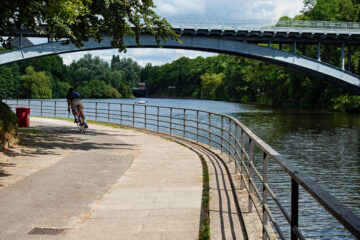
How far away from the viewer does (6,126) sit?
432 inches

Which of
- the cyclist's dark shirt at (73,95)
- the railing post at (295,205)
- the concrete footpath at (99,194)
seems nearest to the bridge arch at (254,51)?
the cyclist's dark shirt at (73,95)

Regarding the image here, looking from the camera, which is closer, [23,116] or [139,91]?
[23,116]

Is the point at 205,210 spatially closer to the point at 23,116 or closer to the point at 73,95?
the point at 73,95

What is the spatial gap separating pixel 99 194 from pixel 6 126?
18.7 feet

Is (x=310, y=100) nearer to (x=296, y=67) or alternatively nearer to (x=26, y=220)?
(x=296, y=67)

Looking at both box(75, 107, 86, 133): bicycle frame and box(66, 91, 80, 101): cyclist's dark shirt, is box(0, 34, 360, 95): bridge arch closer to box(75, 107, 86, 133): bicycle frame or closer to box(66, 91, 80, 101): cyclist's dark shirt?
box(75, 107, 86, 133): bicycle frame

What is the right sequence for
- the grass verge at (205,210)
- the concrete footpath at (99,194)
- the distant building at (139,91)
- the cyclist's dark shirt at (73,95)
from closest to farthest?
the grass verge at (205,210) → the concrete footpath at (99,194) → the cyclist's dark shirt at (73,95) → the distant building at (139,91)

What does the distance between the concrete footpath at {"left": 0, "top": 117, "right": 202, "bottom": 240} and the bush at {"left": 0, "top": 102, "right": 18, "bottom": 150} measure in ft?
1.73

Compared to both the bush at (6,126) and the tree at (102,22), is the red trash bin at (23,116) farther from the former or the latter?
the bush at (6,126)

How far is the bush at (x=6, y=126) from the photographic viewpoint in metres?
10.5

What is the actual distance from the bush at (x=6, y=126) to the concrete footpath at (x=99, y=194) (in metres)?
0.53

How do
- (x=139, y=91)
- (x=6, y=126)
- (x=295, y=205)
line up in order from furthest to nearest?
(x=139, y=91) < (x=6, y=126) < (x=295, y=205)

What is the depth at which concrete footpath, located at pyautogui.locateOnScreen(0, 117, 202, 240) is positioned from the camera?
15.5ft

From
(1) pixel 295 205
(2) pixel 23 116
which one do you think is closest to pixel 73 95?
(2) pixel 23 116
